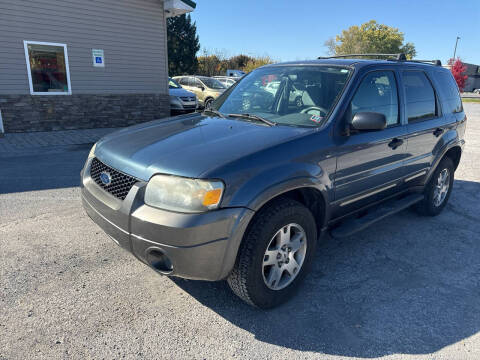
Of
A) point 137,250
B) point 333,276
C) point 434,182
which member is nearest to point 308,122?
point 333,276

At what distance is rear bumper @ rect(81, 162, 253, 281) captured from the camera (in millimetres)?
2199

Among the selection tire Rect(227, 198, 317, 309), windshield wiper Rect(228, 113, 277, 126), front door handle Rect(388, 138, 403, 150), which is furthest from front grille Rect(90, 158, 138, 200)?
front door handle Rect(388, 138, 403, 150)

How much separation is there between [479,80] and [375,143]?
87321 mm

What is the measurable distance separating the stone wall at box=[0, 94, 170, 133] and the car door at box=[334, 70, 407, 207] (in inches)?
384

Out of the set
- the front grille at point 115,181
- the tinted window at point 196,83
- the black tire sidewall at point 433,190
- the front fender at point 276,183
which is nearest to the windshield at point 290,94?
the front fender at point 276,183

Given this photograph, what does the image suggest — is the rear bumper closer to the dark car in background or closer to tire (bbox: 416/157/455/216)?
the dark car in background

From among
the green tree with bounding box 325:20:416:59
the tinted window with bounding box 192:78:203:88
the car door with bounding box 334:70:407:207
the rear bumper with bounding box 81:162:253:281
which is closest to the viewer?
the rear bumper with bounding box 81:162:253:281

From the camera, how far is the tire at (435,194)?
4480 mm

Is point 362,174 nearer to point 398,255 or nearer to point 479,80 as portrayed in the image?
point 398,255

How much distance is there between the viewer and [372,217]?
3520 millimetres

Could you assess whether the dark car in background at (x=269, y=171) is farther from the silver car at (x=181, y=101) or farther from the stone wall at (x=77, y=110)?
the silver car at (x=181, y=101)

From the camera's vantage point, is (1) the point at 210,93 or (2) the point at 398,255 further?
(1) the point at 210,93

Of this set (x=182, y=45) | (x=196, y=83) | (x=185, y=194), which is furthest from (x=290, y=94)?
(x=182, y=45)

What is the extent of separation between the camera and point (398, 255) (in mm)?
3670
